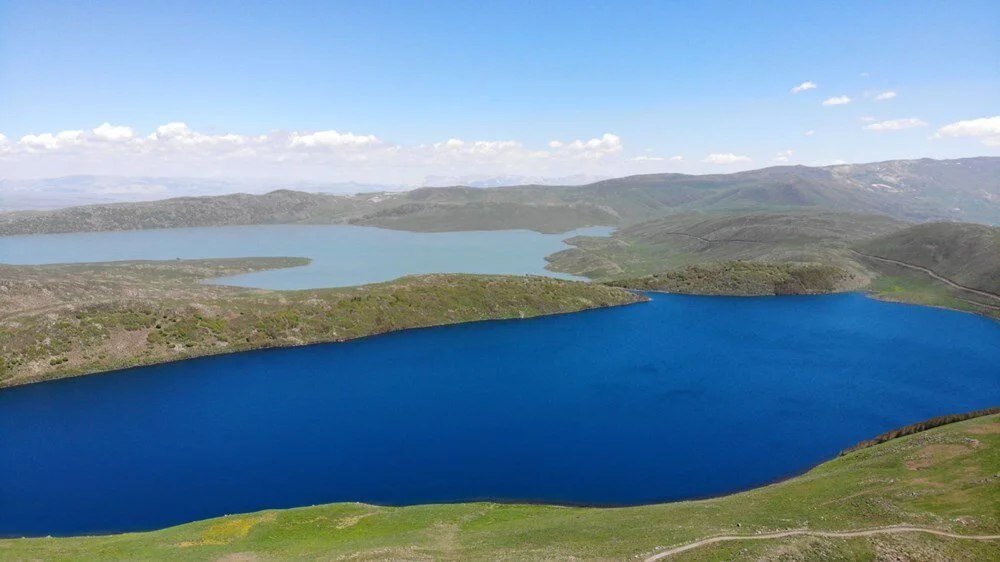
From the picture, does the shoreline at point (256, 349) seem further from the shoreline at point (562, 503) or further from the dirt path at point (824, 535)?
the dirt path at point (824, 535)

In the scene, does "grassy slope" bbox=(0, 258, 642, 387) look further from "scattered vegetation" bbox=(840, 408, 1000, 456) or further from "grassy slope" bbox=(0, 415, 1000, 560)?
"scattered vegetation" bbox=(840, 408, 1000, 456)

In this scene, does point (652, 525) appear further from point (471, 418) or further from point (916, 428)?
point (916, 428)

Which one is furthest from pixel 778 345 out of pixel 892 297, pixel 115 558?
pixel 115 558

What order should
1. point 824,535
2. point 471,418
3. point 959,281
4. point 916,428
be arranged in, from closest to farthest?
point 824,535
point 916,428
point 471,418
point 959,281

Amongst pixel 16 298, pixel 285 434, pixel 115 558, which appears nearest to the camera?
pixel 115 558

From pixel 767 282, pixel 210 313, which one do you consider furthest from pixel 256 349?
pixel 767 282

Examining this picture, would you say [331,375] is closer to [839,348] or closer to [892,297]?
[839,348]
